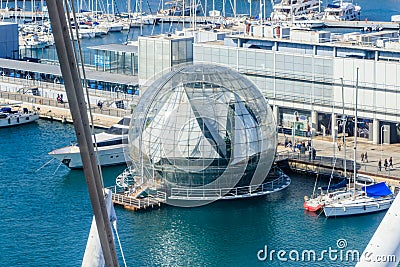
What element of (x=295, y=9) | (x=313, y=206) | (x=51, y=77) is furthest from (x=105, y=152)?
(x=295, y=9)

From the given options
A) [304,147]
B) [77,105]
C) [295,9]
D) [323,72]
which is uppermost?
[295,9]

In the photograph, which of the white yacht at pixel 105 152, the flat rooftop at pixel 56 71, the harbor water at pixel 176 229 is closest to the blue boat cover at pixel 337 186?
the harbor water at pixel 176 229

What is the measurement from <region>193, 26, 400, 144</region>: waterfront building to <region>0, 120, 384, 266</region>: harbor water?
4363mm

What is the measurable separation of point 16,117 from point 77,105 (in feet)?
126

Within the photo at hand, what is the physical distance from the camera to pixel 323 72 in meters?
36.9

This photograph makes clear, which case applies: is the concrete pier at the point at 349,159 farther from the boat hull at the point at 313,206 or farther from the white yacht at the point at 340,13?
the white yacht at the point at 340,13

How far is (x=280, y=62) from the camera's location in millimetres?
38062

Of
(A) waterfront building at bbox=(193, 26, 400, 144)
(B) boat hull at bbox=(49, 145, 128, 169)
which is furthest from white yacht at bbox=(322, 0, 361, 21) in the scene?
(B) boat hull at bbox=(49, 145, 128, 169)

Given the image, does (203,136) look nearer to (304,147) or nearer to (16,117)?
(304,147)

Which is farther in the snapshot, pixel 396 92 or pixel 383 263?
pixel 396 92

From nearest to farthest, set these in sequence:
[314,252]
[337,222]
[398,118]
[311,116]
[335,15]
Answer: [314,252]
[337,222]
[398,118]
[311,116]
[335,15]

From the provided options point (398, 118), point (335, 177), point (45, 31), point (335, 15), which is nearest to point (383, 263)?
point (335, 177)

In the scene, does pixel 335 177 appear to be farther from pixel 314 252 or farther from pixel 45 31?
pixel 45 31

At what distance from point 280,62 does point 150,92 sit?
8.60 meters
